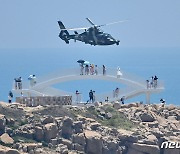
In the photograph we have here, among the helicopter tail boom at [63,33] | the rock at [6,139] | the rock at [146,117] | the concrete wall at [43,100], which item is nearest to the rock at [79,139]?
the rock at [6,139]

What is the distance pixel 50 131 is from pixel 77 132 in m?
2.16

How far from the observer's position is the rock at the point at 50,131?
3078 inches

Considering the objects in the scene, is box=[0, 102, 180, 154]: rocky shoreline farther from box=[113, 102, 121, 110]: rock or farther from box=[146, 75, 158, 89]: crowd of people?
box=[146, 75, 158, 89]: crowd of people

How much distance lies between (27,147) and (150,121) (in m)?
13.3

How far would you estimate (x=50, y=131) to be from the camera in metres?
78.4

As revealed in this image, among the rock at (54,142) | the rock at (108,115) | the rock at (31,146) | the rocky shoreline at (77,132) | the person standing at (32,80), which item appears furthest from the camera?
the person standing at (32,80)

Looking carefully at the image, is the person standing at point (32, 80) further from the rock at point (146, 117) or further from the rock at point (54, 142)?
the rock at point (54, 142)

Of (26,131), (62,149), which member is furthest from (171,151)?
(26,131)

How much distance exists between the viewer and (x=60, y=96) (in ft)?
286

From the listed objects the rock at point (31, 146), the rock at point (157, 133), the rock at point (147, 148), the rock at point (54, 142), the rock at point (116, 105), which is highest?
the rock at point (116, 105)

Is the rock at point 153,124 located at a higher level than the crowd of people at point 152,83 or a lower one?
lower

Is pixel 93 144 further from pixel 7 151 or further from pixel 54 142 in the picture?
pixel 7 151

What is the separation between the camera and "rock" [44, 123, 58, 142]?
257 feet

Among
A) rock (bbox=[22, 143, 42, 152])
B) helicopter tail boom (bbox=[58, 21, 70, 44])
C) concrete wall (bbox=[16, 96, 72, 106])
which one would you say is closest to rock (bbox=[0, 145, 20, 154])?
rock (bbox=[22, 143, 42, 152])
